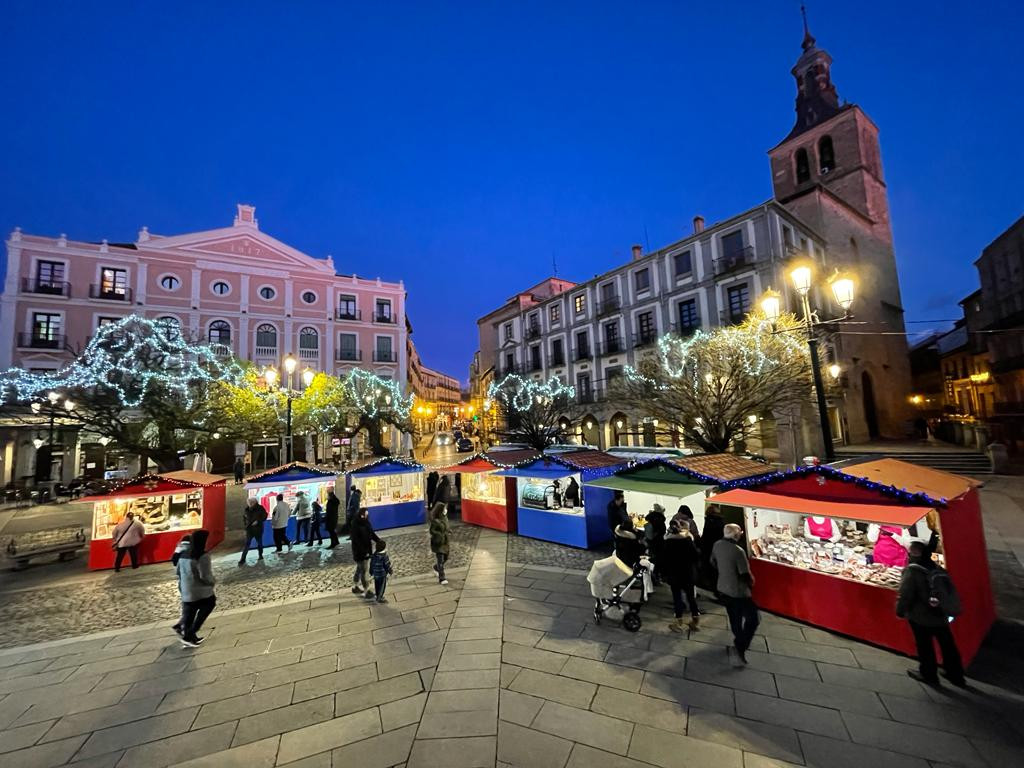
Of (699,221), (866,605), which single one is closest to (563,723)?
(866,605)

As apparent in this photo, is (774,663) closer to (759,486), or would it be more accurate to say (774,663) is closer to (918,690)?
(918,690)

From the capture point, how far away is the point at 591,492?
11.5m

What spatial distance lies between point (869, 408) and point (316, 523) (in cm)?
3497

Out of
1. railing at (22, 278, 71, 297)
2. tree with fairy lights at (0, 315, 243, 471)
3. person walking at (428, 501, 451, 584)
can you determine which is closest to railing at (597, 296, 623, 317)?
tree with fairy lights at (0, 315, 243, 471)

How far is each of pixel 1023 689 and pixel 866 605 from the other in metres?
1.45

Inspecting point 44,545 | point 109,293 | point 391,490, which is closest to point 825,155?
point 391,490

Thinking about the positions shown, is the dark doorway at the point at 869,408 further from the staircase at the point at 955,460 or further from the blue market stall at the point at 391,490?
the blue market stall at the point at 391,490

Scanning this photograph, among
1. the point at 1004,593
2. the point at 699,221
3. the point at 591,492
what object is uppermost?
the point at 699,221

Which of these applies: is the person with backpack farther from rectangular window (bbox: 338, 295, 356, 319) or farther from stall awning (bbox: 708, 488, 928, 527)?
rectangular window (bbox: 338, 295, 356, 319)

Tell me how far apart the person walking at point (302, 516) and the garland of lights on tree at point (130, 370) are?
7917 mm

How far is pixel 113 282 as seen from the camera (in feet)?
105

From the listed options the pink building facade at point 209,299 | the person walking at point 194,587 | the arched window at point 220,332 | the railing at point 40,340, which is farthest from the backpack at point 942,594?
the railing at point 40,340

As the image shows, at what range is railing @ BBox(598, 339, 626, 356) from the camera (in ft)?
105

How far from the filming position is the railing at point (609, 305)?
32656mm
